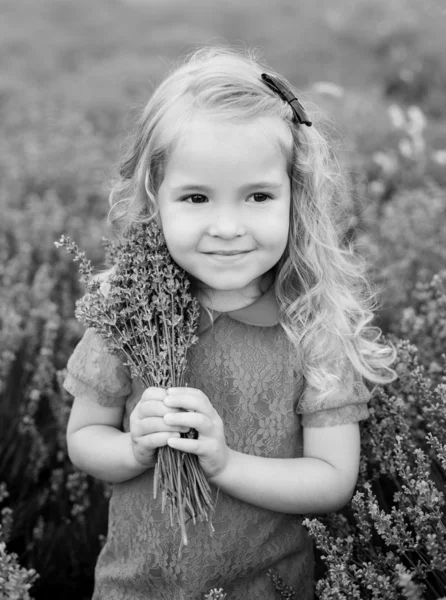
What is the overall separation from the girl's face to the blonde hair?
0.16 feet

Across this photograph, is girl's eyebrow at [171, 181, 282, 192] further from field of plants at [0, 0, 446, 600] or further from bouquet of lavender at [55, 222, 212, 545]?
field of plants at [0, 0, 446, 600]

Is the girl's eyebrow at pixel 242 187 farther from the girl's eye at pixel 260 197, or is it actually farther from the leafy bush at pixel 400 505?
the leafy bush at pixel 400 505

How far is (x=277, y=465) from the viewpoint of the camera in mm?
1918

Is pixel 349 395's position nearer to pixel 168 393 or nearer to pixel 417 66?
pixel 168 393

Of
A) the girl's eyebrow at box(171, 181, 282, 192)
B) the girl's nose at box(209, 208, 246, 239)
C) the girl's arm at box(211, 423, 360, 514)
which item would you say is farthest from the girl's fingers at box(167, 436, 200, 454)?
the girl's eyebrow at box(171, 181, 282, 192)

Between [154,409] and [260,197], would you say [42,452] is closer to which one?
[154,409]

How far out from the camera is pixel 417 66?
784cm

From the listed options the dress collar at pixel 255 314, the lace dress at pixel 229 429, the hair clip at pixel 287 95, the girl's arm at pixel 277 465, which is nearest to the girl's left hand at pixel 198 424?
the girl's arm at pixel 277 465

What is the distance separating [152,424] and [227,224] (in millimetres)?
514

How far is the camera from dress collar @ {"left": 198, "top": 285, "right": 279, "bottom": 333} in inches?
78.9

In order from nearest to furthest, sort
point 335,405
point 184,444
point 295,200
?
1. point 184,444
2. point 335,405
3. point 295,200

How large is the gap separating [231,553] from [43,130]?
514 centimetres

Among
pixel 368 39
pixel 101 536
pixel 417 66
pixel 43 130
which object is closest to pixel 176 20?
pixel 368 39

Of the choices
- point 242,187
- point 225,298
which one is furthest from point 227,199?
point 225,298
